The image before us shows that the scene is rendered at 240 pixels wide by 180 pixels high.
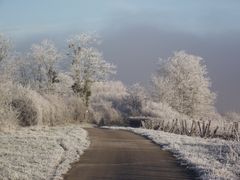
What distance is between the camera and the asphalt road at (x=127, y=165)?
18203 mm

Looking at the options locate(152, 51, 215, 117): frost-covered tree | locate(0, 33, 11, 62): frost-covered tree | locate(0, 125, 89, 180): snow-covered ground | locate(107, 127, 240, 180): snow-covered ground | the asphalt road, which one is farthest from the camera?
locate(152, 51, 215, 117): frost-covered tree

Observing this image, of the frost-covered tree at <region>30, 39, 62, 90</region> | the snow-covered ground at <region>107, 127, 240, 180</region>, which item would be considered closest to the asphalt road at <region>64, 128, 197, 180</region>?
the snow-covered ground at <region>107, 127, 240, 180</region>

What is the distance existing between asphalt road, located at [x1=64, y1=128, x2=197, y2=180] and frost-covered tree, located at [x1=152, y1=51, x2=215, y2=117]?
230 ft

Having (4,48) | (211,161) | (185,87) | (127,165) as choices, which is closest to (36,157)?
(127,165)

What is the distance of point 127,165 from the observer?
20.8 meters

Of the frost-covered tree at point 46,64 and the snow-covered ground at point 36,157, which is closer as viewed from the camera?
the snow-covered ground at point 36,157

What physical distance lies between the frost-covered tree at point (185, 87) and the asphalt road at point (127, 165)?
7022 cm

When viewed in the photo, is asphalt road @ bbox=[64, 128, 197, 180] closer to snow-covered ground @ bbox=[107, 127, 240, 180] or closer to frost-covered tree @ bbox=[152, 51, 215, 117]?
snow-covered ground @ bbox=[107, 127, 240, 180]

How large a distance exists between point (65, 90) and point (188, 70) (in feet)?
107

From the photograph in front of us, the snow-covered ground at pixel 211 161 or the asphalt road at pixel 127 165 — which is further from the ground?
the snow-covered ground at pixel 211 161

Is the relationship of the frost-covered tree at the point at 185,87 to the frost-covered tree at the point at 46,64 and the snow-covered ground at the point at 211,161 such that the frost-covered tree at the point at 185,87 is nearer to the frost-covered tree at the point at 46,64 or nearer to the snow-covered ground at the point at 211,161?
the frost-covered tree at the point at 46,64

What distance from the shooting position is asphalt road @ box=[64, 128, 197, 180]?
18203 mm

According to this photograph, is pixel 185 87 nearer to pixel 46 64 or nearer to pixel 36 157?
pixel 46 64

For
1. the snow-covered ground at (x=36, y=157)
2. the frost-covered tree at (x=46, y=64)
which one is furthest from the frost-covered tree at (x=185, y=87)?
the snow-covered ground at (x=36, y=157)
